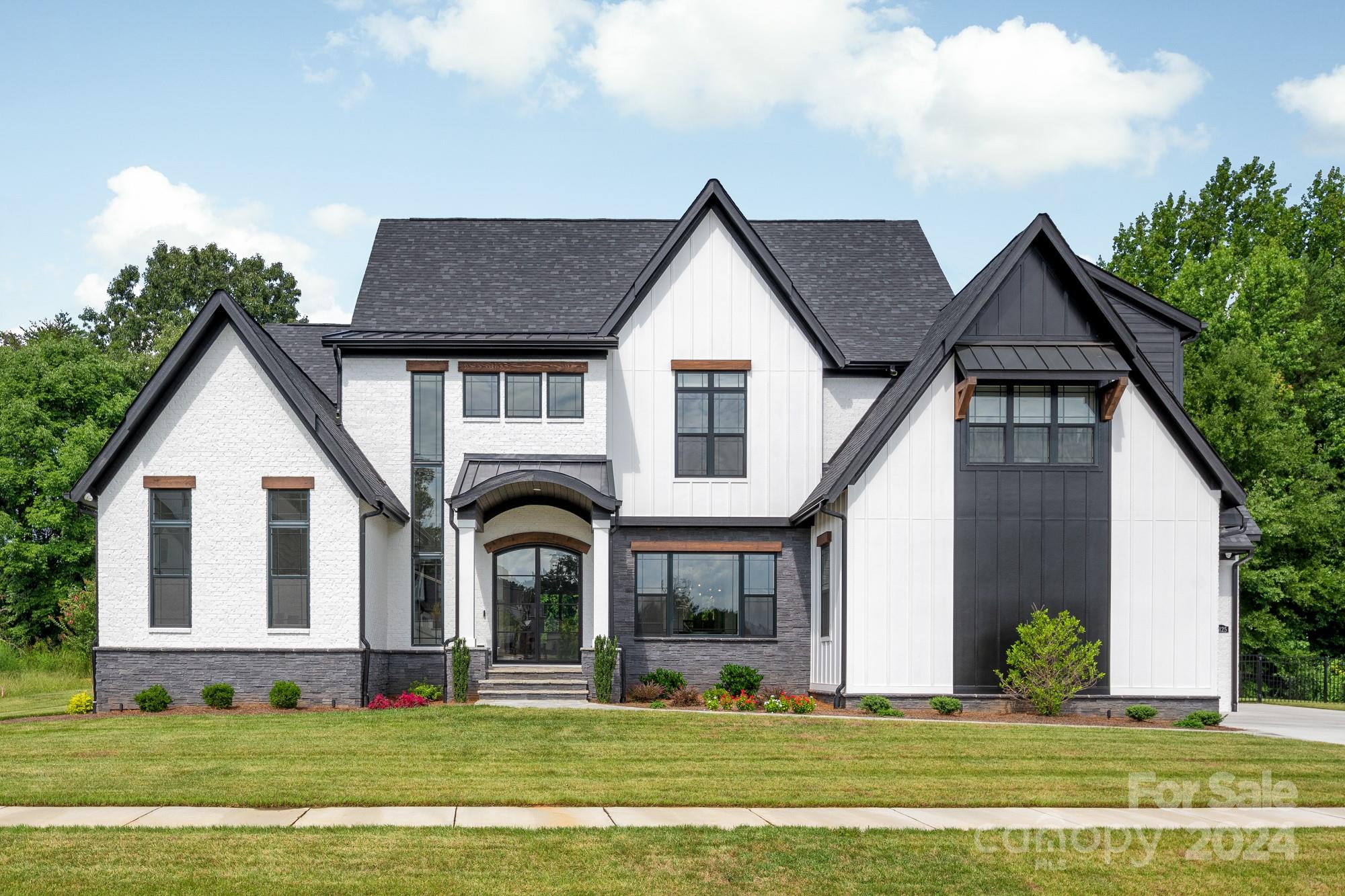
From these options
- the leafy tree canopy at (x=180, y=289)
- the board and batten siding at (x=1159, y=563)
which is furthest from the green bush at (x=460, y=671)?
the leafy tree canopy at (x=180, y=289)

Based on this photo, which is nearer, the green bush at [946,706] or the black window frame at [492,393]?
the green bush at [946,706]

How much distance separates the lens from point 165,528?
20.8 m

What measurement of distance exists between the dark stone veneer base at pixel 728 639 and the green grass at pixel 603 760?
13.1 feet

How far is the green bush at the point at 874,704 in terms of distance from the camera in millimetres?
19422

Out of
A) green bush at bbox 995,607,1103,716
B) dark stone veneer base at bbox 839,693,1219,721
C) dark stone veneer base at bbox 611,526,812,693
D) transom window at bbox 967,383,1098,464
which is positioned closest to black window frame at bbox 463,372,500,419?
dark stone veneer base at bbox 611,526,812,693

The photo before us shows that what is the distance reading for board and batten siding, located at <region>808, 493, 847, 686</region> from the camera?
20.6 m

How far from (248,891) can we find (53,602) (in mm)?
36891

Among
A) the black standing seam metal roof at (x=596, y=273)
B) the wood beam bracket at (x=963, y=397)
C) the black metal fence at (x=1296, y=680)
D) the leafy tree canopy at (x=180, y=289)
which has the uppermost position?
the leafy tree canopy at (x=180, y=289)

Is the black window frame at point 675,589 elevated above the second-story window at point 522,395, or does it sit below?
below

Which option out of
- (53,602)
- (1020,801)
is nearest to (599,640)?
(1020,801)

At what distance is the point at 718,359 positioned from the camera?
23234mm

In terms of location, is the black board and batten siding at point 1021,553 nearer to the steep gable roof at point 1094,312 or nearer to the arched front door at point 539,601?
the steep gable roof at point 1094,312

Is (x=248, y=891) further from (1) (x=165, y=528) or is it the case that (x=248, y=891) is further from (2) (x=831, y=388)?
(2) (x=831, y=388)

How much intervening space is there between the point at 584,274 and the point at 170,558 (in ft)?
35.3
